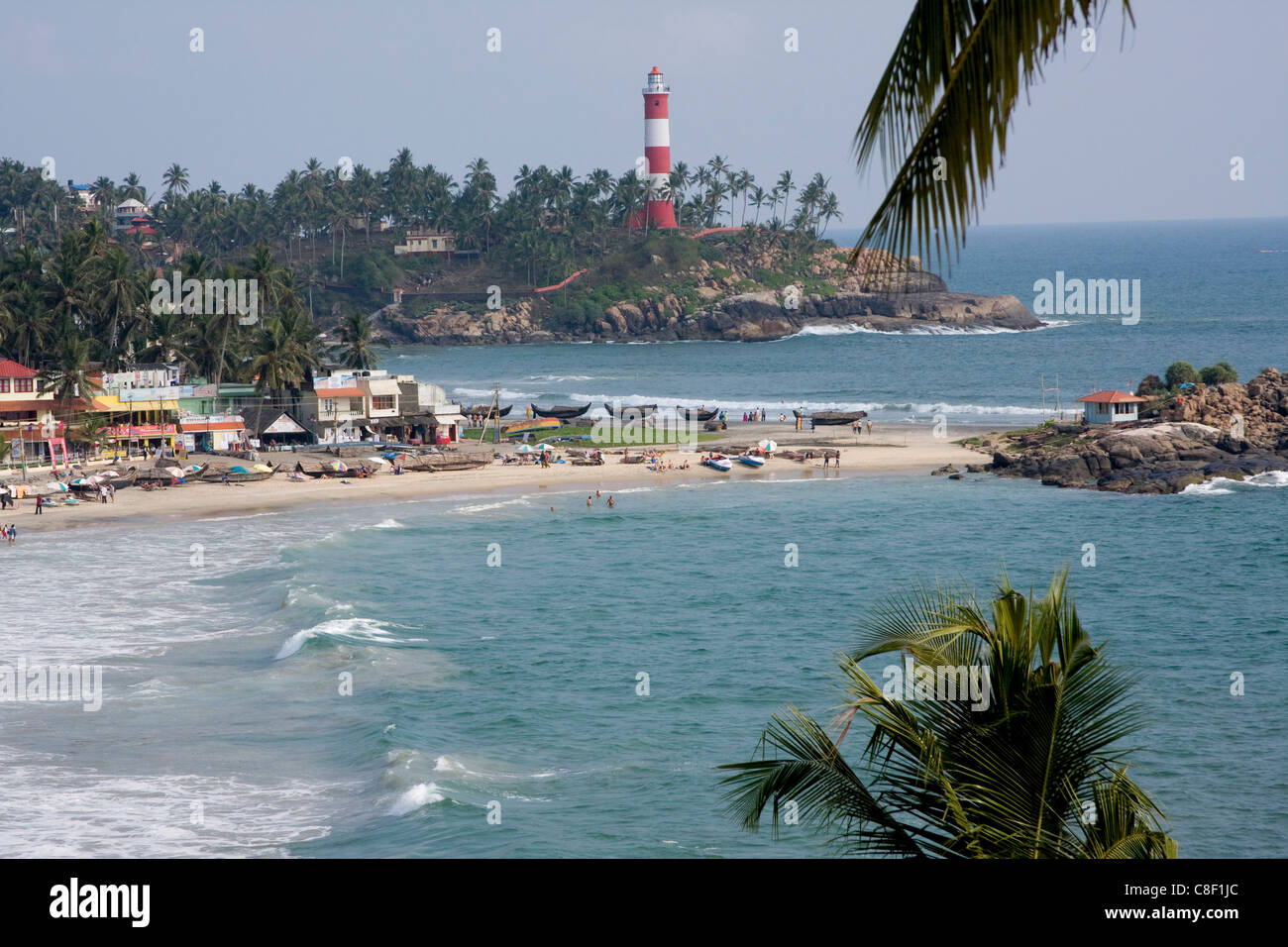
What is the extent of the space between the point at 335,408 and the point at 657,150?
97002 millimetres

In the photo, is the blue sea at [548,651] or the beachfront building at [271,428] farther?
the beachfront building at [271,428]

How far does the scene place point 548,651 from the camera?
34.7 m

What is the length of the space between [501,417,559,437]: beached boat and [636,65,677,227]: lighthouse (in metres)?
82.3

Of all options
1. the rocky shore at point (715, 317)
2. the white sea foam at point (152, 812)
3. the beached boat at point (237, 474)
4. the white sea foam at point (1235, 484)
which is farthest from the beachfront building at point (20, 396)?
the rocky shore at point (715, 317)

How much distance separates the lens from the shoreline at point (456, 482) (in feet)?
175

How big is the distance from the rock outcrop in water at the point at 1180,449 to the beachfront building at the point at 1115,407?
4.16 ft

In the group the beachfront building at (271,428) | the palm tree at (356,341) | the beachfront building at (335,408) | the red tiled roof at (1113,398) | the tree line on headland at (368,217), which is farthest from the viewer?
the tree line on headland at (368,217)

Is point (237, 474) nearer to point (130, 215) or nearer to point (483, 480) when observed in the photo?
point (483, 480)

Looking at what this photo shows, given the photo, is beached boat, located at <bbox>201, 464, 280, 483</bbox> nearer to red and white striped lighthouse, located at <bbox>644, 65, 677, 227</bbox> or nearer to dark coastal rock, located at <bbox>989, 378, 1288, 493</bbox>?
dark coastal rock, located at <bbox>989, 378, 1288, 493</bbox>

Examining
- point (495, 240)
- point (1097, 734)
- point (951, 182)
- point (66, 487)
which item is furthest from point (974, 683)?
point (495, 240)

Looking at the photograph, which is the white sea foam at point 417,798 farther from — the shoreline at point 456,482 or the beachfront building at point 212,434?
the beachfront building at point 212,434

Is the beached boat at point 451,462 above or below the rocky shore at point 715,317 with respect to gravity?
below

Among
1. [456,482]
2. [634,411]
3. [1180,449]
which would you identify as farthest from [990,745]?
[634,411]
